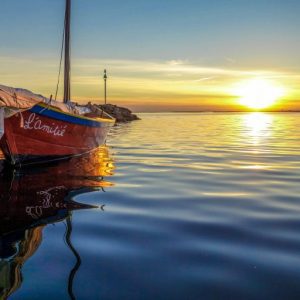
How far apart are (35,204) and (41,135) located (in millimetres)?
6353

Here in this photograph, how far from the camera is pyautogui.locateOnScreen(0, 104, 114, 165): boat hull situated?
1273 centimetres

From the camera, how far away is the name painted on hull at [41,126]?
42.5 ft

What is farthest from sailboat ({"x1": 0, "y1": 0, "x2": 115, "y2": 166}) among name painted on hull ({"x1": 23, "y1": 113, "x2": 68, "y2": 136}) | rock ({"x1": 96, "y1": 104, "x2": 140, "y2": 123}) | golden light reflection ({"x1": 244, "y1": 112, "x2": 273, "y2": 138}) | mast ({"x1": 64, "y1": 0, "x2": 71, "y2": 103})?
A: rock ({"x1": 96, "y1": 104, "x2": 140, "y2": 123})

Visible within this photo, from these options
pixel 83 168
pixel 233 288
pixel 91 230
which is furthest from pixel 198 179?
pixel 233 288

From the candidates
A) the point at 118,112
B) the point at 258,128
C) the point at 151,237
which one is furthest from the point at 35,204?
the point at 118,112

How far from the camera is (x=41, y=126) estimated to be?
43.9ft

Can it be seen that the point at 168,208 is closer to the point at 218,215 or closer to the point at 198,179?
the point at 218,215

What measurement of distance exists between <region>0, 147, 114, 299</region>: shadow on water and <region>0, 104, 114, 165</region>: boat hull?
59 cm

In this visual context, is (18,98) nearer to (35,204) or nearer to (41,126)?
(41,126)

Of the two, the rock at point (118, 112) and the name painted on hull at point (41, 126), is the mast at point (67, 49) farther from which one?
the rock at point (118, 112)

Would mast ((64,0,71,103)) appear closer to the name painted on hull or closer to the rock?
the name painted on hull

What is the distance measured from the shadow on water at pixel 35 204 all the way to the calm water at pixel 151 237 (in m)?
0.02

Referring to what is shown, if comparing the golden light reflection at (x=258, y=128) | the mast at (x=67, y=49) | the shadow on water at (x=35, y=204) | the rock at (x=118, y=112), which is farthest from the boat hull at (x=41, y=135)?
the rock at (x=118, y=112)

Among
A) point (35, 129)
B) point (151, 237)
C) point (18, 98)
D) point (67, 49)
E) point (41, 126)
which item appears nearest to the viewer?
point (151, 237)
